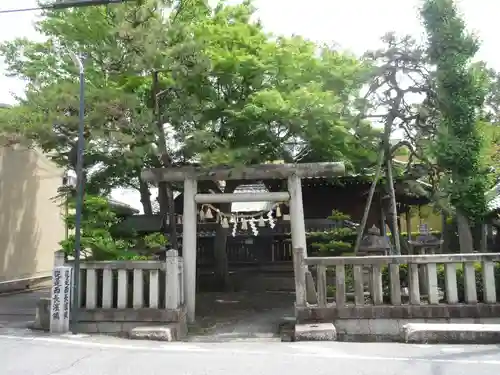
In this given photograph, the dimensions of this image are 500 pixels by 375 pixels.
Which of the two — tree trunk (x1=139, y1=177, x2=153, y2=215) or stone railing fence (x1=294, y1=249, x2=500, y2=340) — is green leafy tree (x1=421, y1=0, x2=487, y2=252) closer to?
stone railing fence (x1=294, y1=249, x2=500, y2=340)

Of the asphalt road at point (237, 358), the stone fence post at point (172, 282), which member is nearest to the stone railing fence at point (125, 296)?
the stone fence post at point (172, 282)

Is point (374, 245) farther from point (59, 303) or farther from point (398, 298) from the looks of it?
point (59, 303)

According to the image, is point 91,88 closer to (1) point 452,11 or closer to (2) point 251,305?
A: (2) point 251,305

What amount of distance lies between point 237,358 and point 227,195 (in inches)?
210

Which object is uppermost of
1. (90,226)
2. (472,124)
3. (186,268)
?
(472,124)

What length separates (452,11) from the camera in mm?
12805

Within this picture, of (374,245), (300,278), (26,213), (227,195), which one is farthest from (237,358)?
(26,213)

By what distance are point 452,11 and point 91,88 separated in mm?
10311

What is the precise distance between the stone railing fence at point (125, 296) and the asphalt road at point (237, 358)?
3.87 feet

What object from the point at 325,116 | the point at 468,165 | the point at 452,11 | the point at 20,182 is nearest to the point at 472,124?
the point at 468,165

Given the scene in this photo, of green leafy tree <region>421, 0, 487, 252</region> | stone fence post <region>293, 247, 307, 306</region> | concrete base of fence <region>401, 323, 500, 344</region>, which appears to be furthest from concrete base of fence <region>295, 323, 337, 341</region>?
green leafy tree <region>421, 0, 487, 252</region>

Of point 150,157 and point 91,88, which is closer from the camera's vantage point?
point 91,88

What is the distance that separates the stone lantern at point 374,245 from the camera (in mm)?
13088

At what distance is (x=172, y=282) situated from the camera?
34.5ft
